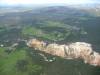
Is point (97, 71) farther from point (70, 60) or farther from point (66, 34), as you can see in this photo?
point (66, 34)

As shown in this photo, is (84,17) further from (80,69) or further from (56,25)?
(80,69)

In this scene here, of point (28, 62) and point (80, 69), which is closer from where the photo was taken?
point (80, 69)

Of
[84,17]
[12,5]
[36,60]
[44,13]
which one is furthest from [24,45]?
[12,5]

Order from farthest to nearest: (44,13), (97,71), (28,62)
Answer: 1. (44,13)
2. (28,62)
3. (97,71)

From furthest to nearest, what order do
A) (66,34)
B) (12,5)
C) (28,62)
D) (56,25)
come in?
(12,5)
(56,25)
(66,34)
(28,62)

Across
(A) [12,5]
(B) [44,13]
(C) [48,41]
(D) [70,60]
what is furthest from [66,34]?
(A) [12,5]

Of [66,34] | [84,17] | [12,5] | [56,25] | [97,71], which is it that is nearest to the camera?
[97,71]
